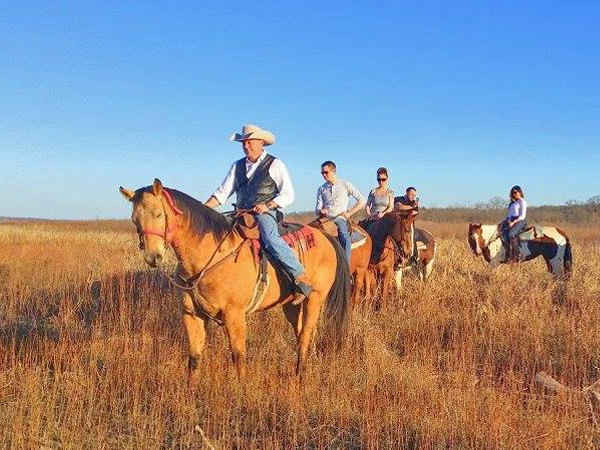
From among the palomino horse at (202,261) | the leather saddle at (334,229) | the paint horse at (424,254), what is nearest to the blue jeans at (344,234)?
the leather saddle at (334,229)

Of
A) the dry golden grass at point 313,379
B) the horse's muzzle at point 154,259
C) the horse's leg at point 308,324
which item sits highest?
the horse's muzzle at point 154,259

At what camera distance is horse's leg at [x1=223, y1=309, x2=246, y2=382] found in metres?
4.82

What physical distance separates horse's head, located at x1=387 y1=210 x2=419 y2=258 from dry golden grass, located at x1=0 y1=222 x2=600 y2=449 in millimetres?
961

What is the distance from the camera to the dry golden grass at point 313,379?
3.86m

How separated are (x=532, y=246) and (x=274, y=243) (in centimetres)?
934

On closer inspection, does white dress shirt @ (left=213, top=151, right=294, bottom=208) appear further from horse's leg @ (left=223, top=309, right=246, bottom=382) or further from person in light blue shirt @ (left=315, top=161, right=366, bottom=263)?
person in light blue shirt @ (left=315, top=161, right=366, bottom=263)

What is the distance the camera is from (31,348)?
5477mm

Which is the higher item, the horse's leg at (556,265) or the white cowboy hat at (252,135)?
the white cowboy hat at (252,135)

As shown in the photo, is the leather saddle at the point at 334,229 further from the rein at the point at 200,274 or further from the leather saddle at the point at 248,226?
the rein at the point at 200,274

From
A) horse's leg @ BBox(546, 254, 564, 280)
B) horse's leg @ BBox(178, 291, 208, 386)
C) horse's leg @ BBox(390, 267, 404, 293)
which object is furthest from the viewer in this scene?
horse's leg @ BBox(546, 254, 564, 280)

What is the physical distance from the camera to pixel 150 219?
426cm

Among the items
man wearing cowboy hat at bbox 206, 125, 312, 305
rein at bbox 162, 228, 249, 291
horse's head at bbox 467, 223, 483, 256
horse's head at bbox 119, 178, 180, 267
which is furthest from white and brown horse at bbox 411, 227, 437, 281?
horse's head at bbox 119, 178, 180, 267

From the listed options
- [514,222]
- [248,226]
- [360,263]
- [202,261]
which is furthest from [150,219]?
[514,222]

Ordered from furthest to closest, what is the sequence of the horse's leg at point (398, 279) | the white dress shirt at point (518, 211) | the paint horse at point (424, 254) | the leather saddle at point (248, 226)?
the white dress shirt at point (518, 211)
the paint horse at point (424, 254)
the horse's leg at point (398, 279)
the leather saddle at point (248, 226)
